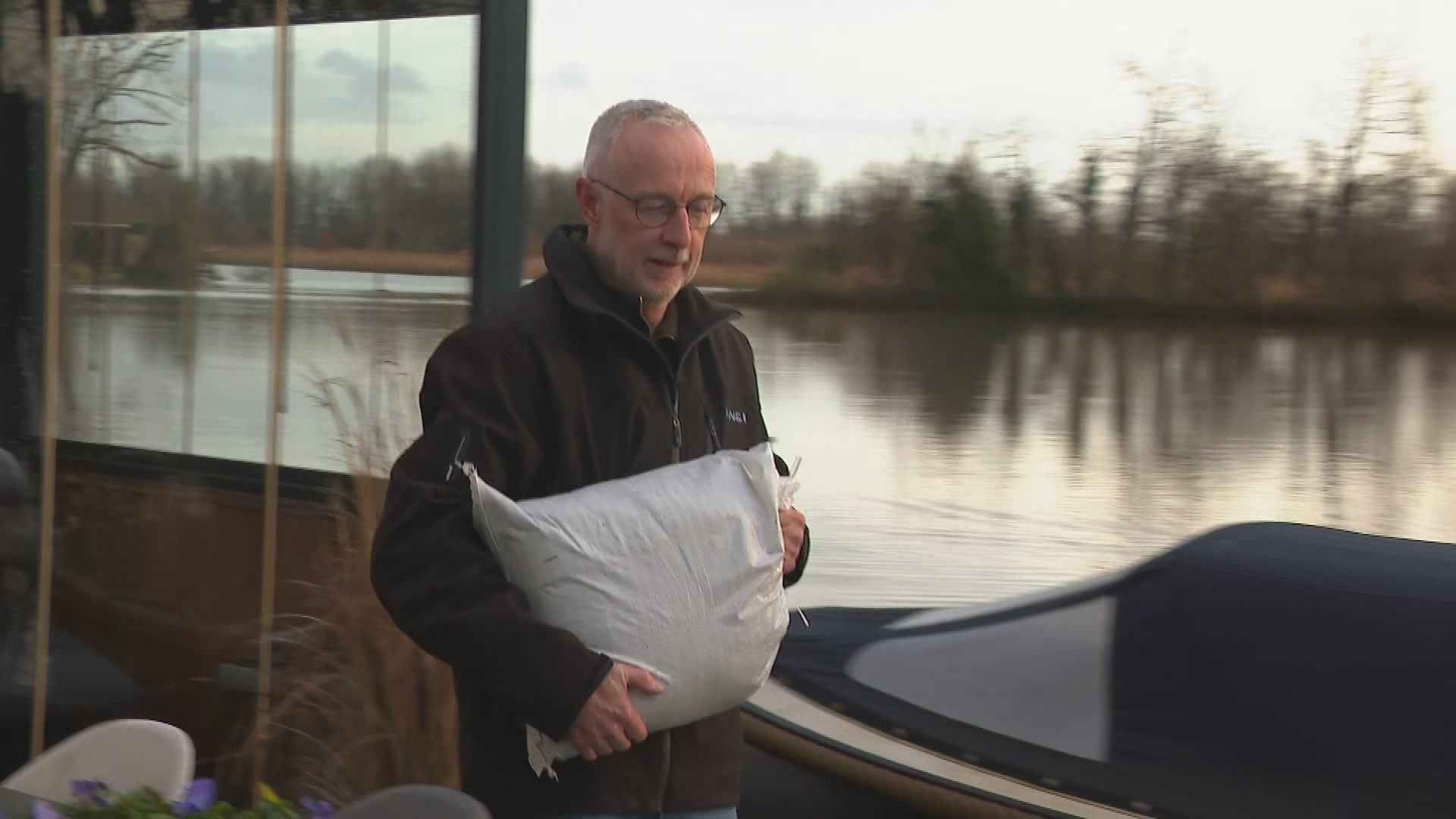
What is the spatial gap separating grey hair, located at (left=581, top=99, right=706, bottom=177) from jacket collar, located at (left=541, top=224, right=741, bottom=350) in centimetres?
8

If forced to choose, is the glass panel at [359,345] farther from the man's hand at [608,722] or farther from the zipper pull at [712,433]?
the man's hand at [608,722]

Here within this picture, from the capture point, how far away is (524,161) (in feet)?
11.9

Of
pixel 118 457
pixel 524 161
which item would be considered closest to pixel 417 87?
pixel 524 161

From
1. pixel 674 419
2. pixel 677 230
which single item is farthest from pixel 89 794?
pixel 677 230

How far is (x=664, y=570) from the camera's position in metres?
Result: 1.60

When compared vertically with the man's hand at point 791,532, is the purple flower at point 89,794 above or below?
below

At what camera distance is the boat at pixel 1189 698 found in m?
2.96

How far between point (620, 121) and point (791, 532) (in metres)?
0.45

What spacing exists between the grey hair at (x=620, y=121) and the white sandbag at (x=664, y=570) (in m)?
0.30

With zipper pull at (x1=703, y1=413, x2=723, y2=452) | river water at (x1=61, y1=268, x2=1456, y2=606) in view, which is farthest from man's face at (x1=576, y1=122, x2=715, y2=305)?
river water at (x1=61, y1=268, x2=1456, y2=606)

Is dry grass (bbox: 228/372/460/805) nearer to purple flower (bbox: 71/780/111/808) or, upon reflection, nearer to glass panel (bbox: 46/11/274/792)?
glass panel (bbox: 46/11/274/792)

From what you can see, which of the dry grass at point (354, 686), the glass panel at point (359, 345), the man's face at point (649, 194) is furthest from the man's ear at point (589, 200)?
the glass panel at point (359, 345)

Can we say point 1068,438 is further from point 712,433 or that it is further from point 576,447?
point 576,447

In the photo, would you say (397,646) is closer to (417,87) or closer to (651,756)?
(417,87)
